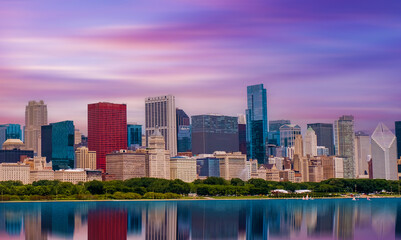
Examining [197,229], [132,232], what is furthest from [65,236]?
[197,229]

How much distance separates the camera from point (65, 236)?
107 metres

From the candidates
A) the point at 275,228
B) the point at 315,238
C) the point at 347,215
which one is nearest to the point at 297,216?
the point at 347,215

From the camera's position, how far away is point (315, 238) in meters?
106

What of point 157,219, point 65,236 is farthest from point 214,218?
point 65,236

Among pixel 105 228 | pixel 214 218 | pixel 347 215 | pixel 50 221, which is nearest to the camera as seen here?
pixel 105 228

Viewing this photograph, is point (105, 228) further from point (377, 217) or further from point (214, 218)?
point (377, 217)

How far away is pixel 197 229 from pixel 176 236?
1212cm

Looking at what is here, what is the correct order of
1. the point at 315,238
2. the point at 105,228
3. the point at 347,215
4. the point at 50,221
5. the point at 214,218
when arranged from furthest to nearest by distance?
the point at 347,215
the point at 214,218
the point at 50,221
the point at 105,228
the point at 315,238

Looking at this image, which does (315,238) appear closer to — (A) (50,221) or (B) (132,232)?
(B) (132,232)

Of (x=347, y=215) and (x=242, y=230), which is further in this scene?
(x=347, y=215)

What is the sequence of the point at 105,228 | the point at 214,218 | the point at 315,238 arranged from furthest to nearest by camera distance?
the point at 214,218 → the point at 105,228 → the point at 315,238

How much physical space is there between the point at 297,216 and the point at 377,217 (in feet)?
53.9

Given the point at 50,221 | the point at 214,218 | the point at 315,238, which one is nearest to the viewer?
the point at 315,238

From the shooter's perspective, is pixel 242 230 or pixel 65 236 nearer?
pixel 65 236
